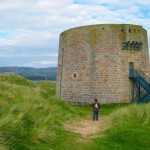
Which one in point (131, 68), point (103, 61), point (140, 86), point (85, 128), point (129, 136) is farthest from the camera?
point (140, 86)

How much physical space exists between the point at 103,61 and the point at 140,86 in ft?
11.4

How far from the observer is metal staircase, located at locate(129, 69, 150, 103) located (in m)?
22.2

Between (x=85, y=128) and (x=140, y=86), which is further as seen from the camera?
(x=140, y=86)

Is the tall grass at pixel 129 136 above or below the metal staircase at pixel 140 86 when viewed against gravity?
below

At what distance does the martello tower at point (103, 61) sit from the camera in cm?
2195

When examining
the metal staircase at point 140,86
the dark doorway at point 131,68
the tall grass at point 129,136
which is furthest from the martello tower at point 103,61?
the tall grass at point 129,136

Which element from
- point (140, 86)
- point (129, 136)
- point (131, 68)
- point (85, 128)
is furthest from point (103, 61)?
point (129, 136)

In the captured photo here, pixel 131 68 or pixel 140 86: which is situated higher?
pixel 131 68

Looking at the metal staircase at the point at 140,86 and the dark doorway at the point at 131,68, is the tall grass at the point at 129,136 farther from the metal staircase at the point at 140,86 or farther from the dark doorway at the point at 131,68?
the dark doorway at the point at 131,68

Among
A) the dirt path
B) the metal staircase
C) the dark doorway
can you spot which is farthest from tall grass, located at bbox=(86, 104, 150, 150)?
the dark doorway

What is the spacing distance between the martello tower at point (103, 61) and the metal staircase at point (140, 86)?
0.91ft

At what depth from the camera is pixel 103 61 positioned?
22.2 metres

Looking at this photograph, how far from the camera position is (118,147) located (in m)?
7.62

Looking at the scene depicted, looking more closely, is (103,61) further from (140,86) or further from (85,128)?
(85,128)
